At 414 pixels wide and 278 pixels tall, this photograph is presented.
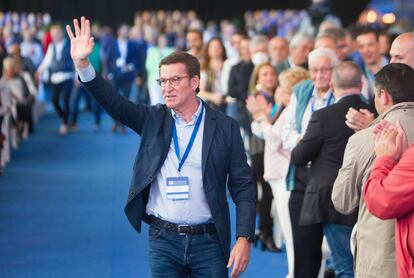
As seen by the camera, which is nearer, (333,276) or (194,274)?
(194,274)

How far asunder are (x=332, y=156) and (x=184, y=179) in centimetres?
188

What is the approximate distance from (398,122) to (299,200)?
2482mm

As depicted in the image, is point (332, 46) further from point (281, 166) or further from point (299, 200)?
point (299, 200)

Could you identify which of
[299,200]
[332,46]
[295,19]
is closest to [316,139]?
[299,200]

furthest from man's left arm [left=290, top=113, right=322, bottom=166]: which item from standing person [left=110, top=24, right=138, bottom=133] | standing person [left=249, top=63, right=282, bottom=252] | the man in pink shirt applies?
standing person [left=110, top=24, right=138, bottom=133]

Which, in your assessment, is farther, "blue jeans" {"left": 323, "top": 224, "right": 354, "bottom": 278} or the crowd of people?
"blue jeans" {"left": 323, "top": 224, "right": 354, "bottom": 278}

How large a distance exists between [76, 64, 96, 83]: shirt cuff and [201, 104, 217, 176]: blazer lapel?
0.60 m

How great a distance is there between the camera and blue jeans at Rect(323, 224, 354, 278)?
6.77 metres

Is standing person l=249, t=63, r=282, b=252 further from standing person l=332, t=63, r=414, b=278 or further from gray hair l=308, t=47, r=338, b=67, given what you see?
standing person l=332, t=63, r=414, b=278

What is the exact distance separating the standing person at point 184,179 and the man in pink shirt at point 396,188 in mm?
732

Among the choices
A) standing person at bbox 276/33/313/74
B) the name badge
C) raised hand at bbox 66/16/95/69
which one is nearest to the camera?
raised hand at bbox 66/16/95/69

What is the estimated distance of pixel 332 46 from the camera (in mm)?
9445

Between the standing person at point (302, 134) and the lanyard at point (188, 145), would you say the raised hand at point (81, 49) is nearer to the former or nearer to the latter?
the lanyard at point (188, 145)

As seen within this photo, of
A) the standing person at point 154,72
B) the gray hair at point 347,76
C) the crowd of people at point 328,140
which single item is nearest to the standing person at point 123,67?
the standing person at point 154,72
